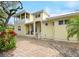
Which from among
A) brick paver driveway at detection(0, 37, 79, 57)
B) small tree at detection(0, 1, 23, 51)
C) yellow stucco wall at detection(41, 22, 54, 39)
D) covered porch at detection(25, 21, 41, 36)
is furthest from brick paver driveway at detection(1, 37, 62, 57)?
yellow stucco wall at detection(41, 22, 54, 39)

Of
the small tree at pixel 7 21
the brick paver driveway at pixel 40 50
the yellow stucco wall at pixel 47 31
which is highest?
the small tree at pixel 7 21

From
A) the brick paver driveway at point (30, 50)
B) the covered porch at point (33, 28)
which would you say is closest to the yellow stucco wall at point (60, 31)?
the covered porch at point (33, 28)

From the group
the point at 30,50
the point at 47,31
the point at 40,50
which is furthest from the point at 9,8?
the point at 47,31

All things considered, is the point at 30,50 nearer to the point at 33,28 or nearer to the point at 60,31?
the point at 60,31

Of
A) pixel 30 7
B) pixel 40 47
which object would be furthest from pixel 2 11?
pixel 40 47

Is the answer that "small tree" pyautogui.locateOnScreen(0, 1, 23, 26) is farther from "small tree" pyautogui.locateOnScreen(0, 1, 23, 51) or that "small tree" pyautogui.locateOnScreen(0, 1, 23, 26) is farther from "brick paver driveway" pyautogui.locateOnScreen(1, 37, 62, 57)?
"brick paver driveway" pyautogui.locateOnScreen(1, 37, 62, 57)

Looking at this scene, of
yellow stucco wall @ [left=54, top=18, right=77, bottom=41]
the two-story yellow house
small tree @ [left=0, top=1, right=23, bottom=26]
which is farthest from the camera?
yellow stucco wall @ [left=54, top=18, right=77, bottom=41]

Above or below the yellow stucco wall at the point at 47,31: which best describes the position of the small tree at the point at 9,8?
above

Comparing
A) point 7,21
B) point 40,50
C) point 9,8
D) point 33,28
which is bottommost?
point 40,50

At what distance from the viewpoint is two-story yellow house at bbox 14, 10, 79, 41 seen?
12008 millimetres

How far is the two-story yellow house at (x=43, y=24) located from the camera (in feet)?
39.4

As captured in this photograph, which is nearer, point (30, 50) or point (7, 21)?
point (30, 50)

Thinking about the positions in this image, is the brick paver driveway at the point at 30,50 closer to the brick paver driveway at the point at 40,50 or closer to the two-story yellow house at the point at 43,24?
the brick paver driveway at the point at 40,50

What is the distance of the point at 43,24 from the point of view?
14625 mm
